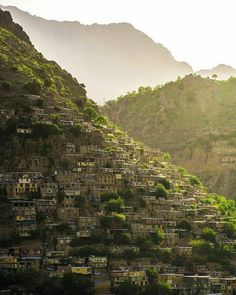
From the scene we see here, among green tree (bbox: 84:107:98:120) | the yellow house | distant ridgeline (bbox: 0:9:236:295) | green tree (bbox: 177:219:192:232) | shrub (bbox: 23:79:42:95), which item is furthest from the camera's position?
green tree (bbox: 84:107:98:120)

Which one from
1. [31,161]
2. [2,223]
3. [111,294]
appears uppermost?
[31,161]

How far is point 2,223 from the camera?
2477 inches

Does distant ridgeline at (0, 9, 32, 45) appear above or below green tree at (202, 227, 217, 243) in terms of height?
above

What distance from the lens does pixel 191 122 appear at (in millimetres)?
132625

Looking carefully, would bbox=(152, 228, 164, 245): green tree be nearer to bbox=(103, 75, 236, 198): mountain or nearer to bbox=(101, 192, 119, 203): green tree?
bbox=(101, 192, 119, 203): green tree

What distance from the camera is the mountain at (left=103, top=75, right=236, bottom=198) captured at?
4798 inches

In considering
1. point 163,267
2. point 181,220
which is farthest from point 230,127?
point 163,267

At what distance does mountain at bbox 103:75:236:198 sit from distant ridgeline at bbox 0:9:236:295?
126 feet

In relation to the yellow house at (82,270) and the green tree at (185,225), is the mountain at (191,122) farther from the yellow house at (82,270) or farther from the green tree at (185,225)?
the yellow house at (82,270)

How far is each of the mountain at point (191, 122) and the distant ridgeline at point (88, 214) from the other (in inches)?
1512

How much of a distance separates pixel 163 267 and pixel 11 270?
10698 mm

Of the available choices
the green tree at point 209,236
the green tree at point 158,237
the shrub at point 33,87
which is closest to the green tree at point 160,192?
the green tree at point 209,236

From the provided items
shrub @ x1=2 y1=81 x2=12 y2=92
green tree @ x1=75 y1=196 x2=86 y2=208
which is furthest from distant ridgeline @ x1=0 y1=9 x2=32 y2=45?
green tree @ x1=75 y1=196 x2=86 y2=208

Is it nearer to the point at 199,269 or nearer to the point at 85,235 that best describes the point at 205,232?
the point at 199,269
